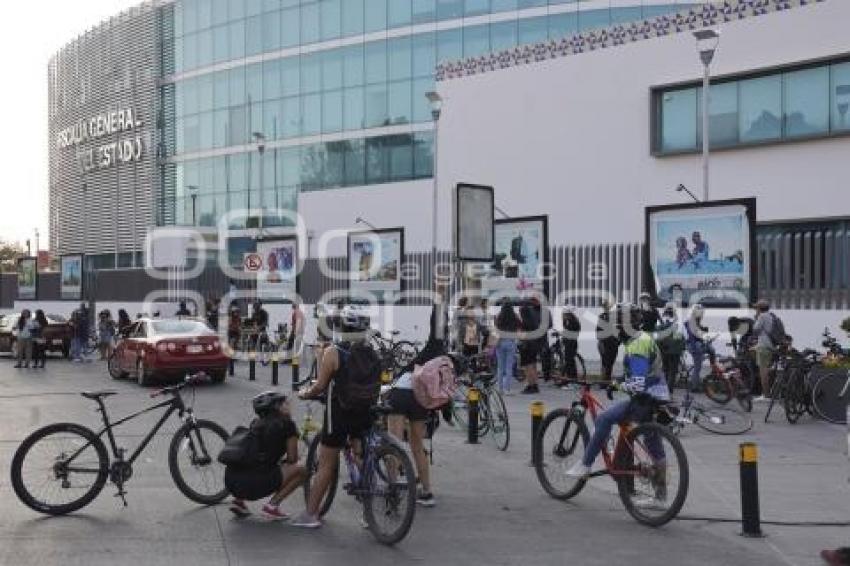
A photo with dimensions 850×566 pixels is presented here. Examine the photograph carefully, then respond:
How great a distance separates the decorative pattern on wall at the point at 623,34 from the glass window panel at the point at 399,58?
55.2ft

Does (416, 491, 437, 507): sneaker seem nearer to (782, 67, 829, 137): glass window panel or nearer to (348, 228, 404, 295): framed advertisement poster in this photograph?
(782, 67, 829, 137): glass window panel

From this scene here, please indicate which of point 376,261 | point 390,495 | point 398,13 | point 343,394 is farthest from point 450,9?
point 390,495

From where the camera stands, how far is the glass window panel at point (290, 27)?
176 ft

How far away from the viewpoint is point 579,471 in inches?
337

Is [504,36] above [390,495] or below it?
above

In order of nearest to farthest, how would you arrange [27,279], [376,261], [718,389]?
1. [718,389]
2. [376,261]
3. [27,279]

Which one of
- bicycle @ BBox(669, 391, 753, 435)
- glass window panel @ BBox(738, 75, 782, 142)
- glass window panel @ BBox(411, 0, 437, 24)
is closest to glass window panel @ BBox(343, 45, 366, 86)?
glass window panel @ BBox(411, 0, 437, 24)

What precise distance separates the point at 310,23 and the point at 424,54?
7791 millimetres

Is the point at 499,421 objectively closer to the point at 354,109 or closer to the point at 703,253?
the point at 703,253

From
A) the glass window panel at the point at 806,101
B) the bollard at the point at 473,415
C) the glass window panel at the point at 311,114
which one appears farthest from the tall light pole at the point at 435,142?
the glass window panel at the point at 311,114

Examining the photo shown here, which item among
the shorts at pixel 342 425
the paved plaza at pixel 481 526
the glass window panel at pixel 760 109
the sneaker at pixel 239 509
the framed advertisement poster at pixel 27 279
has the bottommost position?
the paved plaza at pixel 481 526

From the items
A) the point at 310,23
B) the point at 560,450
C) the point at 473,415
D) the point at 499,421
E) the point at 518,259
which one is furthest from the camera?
the point at 310,23

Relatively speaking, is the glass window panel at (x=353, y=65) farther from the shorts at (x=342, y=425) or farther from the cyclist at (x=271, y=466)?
the shorts at (x=342, y=425)

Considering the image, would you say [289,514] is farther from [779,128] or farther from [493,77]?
[493,77]
